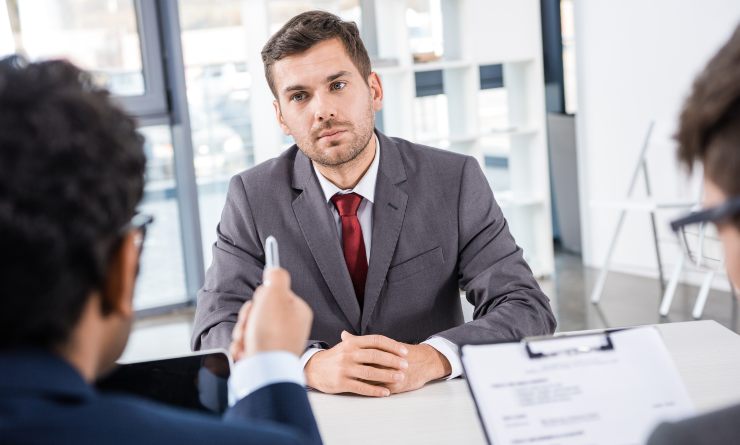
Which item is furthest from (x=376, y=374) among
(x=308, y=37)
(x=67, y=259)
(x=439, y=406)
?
(x=67, y=259)

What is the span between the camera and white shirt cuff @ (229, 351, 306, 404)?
1.06 meters

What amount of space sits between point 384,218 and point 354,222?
73 millimetres

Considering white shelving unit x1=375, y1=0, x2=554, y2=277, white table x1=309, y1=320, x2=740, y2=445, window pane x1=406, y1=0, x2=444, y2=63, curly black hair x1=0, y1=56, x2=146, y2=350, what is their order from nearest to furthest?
curly black hair x1=0, y1=56, x2=146, y2=350 → white table x1=309, y1=320, x2=740, y2=445 → white shelving unit x1=375, y1=0, x2=554, y2=277 → window pane x1=406, y1=0, x2=444, y2=63

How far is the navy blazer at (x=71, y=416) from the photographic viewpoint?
753mm

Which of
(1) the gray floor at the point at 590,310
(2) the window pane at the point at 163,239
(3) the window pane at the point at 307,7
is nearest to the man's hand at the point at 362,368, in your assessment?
(1) the gray floor at the point at 590,310

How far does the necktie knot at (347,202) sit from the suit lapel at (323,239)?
36 millimetres

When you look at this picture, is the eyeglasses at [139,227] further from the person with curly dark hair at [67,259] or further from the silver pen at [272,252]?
the silver pen at [272,252]

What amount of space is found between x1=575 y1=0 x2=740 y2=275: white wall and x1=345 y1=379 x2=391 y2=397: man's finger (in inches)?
153

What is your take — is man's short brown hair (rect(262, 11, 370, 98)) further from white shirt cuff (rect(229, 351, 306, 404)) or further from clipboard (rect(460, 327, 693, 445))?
white shirt cuff (rect(229, 351, 306, 404))

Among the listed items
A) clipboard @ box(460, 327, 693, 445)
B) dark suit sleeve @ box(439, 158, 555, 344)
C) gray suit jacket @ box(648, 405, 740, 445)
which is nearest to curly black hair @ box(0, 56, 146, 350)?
gray suit jacket @ box(648, 405, 740, 445)

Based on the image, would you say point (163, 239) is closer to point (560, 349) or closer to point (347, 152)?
point (347, 152)

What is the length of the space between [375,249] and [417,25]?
3901 millimetres

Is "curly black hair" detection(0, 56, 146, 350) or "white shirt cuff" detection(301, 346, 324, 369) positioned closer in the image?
"curly black hair" detection(0, 56, 146, 350)

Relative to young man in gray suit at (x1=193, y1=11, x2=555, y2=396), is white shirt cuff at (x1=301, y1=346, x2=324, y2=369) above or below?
below
